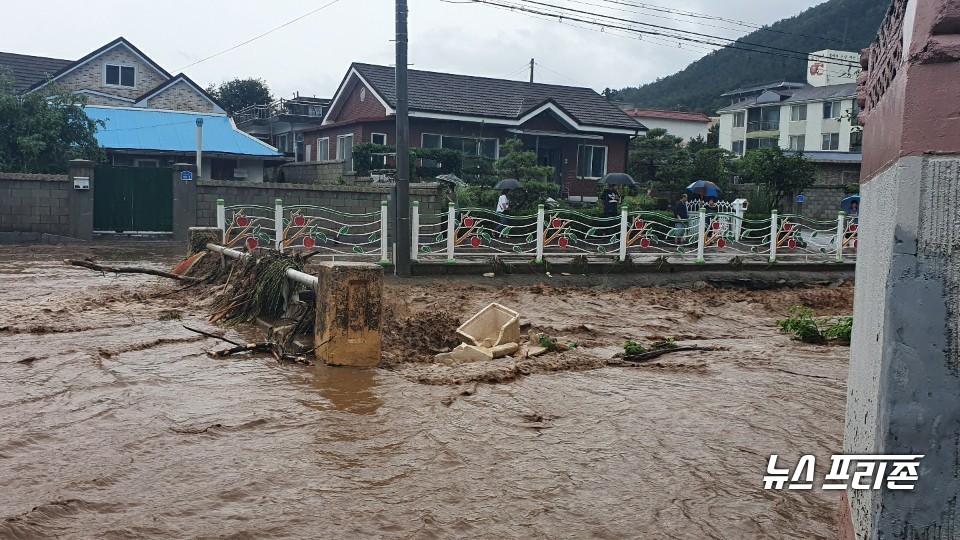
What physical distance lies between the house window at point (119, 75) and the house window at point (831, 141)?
3540 cm

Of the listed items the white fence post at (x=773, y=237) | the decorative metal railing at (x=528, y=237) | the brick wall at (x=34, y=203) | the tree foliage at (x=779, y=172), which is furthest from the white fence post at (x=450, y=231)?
the tree foliage at (x=779, y=172)

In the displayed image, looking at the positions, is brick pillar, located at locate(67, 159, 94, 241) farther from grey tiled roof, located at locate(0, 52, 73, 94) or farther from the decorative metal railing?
grey tiled roof, located at locate(0, 52, 73, 94)

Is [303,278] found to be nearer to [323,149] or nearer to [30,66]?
[323,149]

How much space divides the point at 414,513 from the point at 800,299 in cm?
1346

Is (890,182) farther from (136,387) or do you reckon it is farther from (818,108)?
(818,108)

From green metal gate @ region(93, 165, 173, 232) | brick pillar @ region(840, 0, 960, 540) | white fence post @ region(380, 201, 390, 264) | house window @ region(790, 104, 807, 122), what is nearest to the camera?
brick pillar @ region(840, 0, 960, 540)

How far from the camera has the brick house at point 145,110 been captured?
30422mm

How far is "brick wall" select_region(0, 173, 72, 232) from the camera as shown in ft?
64.9

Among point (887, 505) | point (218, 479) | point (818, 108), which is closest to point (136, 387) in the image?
point (218, 479)

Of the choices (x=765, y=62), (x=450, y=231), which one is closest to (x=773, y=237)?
(x=450, y=231)

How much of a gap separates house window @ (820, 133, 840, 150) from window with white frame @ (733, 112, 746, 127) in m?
6.21

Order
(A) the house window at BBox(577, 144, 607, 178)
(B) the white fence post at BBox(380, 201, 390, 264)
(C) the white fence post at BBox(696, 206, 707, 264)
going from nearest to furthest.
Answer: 1. (B) the white fence post at BBox(380, 201, 390, 264)
2. (C) the white fence post at BBox(696, 206, 707, 264)
3. (A) the house window at BBox(577, 144, 607, 178)

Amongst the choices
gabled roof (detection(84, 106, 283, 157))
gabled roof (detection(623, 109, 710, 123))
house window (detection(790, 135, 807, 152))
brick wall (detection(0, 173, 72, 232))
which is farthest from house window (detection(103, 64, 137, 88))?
house window (detection(790, 135, 807, 152))

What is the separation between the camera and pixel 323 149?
3538cm
